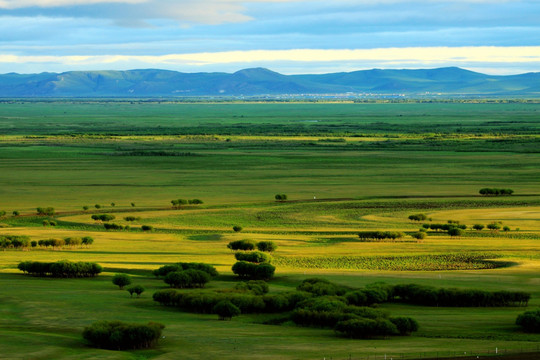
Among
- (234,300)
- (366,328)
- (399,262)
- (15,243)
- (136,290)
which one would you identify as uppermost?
(15,243)

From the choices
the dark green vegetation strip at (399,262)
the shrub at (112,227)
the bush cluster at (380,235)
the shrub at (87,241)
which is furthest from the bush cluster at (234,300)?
the shrub at (112,227)

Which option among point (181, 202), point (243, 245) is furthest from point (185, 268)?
point (181, 202)

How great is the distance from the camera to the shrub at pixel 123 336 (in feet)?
117

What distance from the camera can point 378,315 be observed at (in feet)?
130

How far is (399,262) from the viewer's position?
59.0 m

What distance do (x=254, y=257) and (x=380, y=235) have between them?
14749 mm

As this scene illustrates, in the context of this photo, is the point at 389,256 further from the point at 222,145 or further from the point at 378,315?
the point at 222,145

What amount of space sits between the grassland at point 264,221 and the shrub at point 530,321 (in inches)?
29.8

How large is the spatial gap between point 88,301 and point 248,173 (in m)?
72.2

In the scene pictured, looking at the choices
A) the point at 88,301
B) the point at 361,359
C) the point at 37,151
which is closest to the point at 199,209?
the point at 88,301

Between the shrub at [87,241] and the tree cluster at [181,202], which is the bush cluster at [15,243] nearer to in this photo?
the shrub at [87,241]

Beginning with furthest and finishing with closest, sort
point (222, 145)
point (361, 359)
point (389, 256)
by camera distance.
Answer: point (222, 145), point (389, 256), point (361, 359)

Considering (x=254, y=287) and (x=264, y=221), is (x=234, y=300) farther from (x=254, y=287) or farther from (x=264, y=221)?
(x=264, y=221)

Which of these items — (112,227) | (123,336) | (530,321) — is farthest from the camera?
(112,227)
